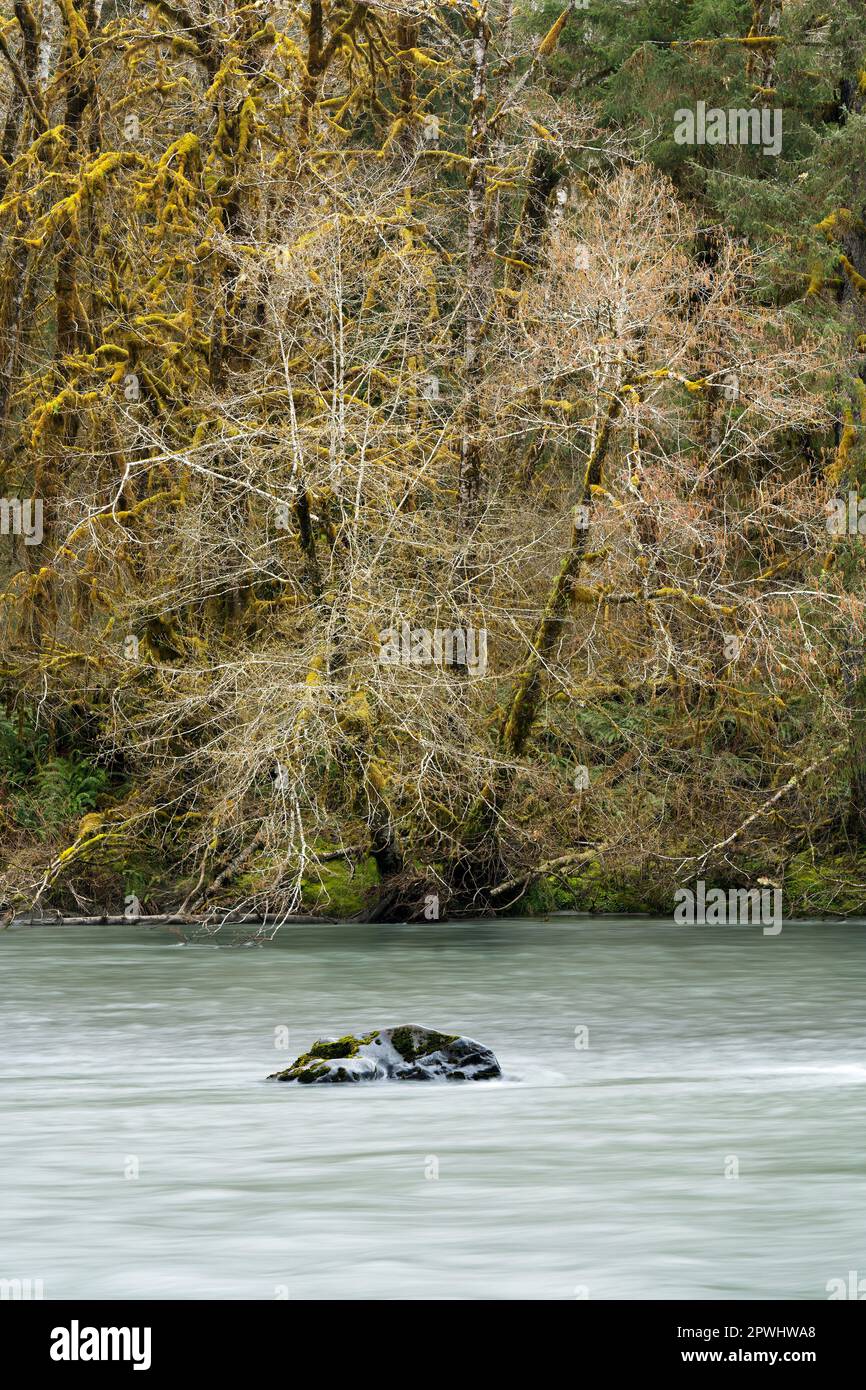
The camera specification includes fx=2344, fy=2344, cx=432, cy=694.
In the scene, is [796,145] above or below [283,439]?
above

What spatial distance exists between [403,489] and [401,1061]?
11848 millimetres

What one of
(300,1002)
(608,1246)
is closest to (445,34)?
(300,1002)

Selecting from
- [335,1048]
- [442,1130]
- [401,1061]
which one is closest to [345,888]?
[335,1048]

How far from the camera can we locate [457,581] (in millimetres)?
28500

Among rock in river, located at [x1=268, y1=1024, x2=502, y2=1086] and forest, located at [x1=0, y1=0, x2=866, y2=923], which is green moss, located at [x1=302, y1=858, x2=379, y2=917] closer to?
forest, located at [x1=0, y1=0, x2=866, y2=923]

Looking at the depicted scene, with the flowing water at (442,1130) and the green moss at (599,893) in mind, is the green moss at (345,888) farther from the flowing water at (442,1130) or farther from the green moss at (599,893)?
the flowing water at (442,1130)

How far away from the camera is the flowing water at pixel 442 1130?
454 inches

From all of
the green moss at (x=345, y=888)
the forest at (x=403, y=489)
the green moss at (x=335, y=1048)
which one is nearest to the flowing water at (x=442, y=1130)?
the green moss at (x=335, y=1048)

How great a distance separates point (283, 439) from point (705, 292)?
8.32 metres

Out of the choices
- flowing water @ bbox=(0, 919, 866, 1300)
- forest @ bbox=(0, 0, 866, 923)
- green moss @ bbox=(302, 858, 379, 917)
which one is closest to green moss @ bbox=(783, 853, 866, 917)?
forest @ bbox=(0, 0, 866, 923)

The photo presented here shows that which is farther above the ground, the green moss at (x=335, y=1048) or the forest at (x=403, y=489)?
the forest at (x=403, y=489)

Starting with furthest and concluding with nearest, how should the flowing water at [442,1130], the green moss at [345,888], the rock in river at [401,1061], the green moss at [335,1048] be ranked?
1. the green moss at [345,888]
2. the green moss at [335,1048]
3. the rock in river at [401,1061]
4. the flowing water at [442,1130]

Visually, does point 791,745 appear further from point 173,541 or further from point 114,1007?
point 114,1007

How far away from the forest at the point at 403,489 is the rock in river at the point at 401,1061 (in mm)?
7840
